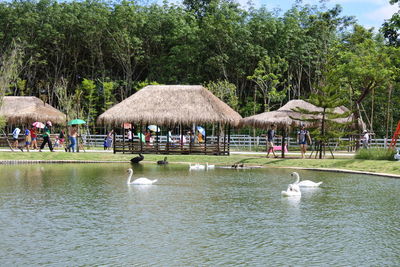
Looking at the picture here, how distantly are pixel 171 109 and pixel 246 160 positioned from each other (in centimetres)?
635

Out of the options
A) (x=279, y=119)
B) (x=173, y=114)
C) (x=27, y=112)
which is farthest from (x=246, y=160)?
(x=27, y=112)

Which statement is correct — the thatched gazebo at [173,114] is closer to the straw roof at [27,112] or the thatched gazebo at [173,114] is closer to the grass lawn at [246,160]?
the grass lawn at [246,160]

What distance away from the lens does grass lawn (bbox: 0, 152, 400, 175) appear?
22156 mm

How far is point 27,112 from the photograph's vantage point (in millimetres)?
39312

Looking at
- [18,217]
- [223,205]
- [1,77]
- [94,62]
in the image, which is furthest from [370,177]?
[94,62]

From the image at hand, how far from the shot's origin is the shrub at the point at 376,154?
23359 mm

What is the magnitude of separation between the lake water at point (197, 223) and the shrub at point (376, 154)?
4.16 metres

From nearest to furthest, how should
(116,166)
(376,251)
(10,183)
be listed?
(376,251) → (10,183) → (116,166)

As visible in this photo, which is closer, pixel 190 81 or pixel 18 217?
pixel 18 217

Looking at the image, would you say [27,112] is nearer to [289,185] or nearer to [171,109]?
[171,109]

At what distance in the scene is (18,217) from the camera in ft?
39.5

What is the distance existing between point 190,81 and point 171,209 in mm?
34162

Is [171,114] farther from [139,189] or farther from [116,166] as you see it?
[139,189]

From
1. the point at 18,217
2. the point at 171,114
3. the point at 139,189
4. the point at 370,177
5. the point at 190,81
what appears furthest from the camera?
the point at 190,81
